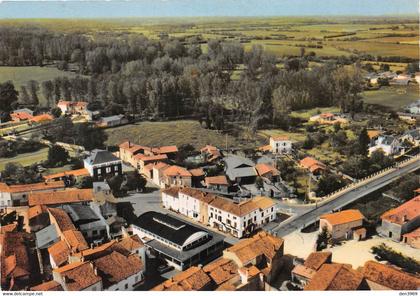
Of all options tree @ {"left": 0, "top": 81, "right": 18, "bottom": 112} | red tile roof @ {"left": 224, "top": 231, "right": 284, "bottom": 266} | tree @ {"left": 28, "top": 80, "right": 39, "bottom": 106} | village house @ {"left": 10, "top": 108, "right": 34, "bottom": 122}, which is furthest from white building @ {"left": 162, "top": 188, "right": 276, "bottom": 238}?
tree @ {"left": 28, "top": 80, "right": 39, "bottom": 106}

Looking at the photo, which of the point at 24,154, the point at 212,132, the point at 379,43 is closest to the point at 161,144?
the point at 212,132

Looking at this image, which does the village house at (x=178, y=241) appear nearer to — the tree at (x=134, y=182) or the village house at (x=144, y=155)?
the tree at (x=134, y=182)

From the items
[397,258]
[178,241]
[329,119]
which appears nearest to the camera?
[397,258]

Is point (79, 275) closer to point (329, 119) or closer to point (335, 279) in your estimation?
point (335, 279)

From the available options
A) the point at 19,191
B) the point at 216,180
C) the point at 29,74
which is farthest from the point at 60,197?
the point at 29,74

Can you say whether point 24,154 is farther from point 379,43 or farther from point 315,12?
point 379,43

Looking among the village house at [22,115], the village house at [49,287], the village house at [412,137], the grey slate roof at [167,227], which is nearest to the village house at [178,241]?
the grey slate roof at [167,227]
